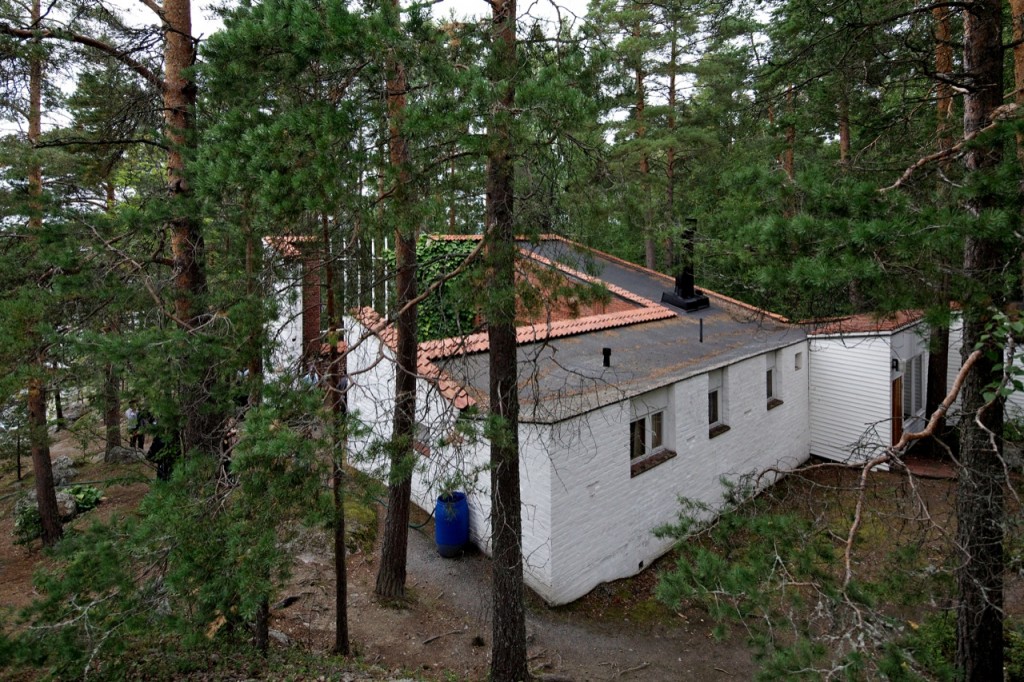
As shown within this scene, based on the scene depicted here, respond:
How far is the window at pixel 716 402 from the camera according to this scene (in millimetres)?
11039

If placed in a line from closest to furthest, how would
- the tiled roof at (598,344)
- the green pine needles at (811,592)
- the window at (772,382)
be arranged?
the green pine needles at (811,592), the tiled roof at (598,344), the window at (772,382)

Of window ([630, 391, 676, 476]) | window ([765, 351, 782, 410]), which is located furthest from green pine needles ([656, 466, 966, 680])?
window ([765, 351, 782, 410])

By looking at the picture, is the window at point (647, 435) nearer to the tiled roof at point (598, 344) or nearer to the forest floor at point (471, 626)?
the tiled roof at point (598, 344)

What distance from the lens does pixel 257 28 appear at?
430 centimetres

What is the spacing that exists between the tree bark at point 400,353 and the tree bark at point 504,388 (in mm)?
771

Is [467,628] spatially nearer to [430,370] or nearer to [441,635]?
[441,635]

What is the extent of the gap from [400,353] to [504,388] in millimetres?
2021

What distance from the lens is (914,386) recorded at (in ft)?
45.9

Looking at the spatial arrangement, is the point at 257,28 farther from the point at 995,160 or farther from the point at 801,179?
the point at 995,160

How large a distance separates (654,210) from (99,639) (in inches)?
214

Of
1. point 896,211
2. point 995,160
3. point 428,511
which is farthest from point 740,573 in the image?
point 428,511

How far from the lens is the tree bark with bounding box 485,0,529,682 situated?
183 inches

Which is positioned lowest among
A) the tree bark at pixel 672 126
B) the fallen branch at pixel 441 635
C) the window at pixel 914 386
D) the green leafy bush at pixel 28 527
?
the fallen branch at pixel 441 635

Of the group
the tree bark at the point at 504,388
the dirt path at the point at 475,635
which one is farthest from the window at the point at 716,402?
the tree bark at the point at 504,388
